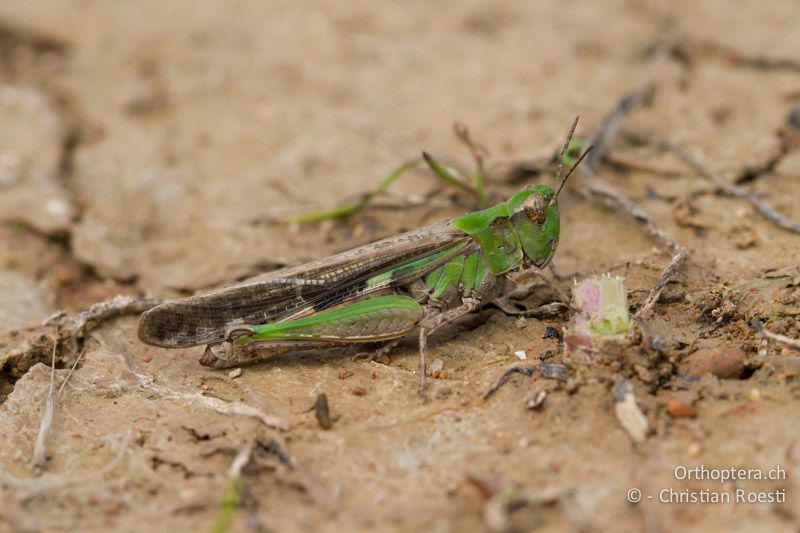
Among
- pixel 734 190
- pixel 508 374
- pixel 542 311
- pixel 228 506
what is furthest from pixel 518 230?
pixel 228 506

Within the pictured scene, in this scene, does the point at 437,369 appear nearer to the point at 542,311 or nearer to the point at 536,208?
the point at 542,311

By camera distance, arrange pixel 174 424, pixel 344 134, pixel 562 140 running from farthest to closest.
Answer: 1. pixel 344 134
2. pixel 562 140
3. pixel 174 424

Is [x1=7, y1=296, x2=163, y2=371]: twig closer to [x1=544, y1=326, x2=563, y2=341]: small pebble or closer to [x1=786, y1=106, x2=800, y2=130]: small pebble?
[x1=544, y1=326, x2=563, y2=341]: small pebble

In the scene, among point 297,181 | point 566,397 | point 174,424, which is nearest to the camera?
point 566,397

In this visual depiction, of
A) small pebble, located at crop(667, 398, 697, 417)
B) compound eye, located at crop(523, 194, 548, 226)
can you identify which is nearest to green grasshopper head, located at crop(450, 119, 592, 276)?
compound eye, located at crop(523, 194, 548, 226)

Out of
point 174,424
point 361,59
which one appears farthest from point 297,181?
point 174,424

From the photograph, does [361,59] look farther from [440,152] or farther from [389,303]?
[389,303]

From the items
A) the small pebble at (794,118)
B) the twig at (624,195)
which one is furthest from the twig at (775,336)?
the small pebble at (794,118)

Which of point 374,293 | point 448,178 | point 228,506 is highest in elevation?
point 448,178
